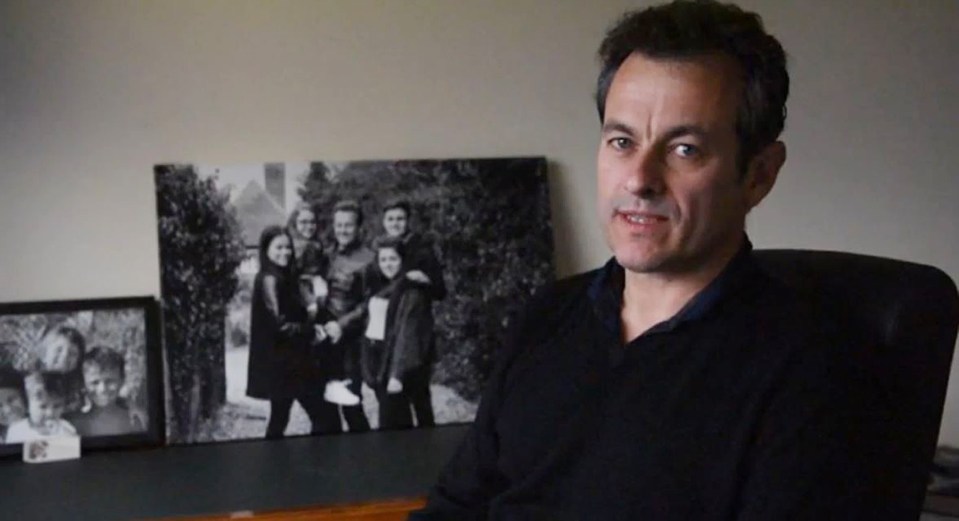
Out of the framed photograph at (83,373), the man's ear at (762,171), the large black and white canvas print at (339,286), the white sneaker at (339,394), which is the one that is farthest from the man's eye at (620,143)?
the framed photograph at (83,373)

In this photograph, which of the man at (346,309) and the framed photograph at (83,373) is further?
the man at (346,309)

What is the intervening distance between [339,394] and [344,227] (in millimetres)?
311

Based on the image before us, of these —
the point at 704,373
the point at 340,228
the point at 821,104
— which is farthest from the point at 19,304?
the point at 821,104

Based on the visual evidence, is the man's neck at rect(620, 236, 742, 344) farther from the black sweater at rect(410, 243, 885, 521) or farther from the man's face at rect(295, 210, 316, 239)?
the man's face at rect(295, 210, 316, 239)

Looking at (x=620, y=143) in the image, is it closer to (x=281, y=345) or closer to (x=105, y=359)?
(x=281, y=345)

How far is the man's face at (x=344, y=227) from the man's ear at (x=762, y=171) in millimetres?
874

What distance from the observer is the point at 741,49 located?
111cm

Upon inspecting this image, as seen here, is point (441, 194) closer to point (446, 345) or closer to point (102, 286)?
point (446, 345)

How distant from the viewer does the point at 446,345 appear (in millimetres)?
1890

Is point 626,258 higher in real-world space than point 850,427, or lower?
higher

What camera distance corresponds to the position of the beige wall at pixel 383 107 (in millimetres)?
1748

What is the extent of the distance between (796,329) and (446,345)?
3.00 feet

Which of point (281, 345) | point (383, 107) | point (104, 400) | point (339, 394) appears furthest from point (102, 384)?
point (383, 107)

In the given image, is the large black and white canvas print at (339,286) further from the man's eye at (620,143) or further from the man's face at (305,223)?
the man's eye at (620,143)
